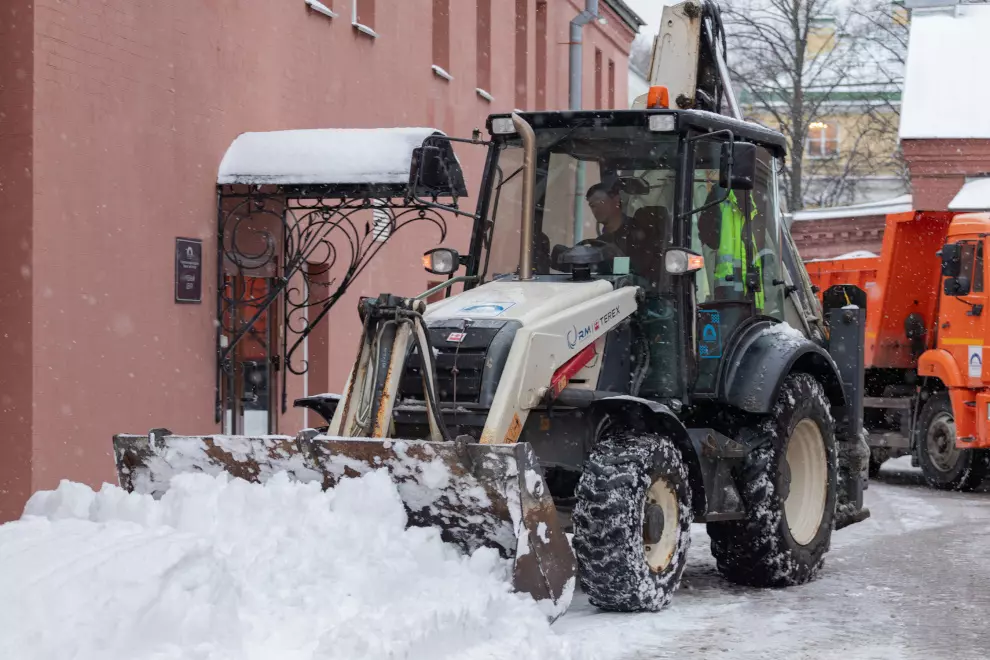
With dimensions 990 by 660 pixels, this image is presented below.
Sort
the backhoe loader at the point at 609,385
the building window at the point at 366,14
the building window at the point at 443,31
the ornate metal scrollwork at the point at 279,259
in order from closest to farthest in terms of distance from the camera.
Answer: the backhoe loader at the point at 609,385 → the ornate metal scrollwork at the point at 279,259 → the building window at the point at 366,14 → the building window at the point at 443,31

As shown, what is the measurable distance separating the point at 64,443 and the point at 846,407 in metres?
5.13

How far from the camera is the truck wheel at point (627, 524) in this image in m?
7.62

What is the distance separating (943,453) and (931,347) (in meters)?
1.13

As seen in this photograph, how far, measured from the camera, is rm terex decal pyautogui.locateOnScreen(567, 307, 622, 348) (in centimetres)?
804

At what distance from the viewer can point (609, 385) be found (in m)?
8.45

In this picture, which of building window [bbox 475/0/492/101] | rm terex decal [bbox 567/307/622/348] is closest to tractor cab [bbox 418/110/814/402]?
rm terex decal [bbox 567/307/622/348]

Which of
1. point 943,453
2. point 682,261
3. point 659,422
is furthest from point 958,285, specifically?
point 659,422

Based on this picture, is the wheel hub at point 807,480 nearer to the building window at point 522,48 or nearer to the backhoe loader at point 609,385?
the backhoe loader at point 609,385

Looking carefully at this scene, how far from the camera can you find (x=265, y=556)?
21.6 feet

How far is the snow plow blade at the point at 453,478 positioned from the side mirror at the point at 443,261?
1.86 m

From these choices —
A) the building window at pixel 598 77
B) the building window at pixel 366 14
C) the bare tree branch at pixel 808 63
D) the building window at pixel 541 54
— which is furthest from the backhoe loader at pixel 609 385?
the bare tree branch at pixel 808 63

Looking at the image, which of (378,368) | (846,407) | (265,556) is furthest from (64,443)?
(846,407)

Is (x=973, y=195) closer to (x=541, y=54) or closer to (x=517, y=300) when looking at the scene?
(x=541, y=54)

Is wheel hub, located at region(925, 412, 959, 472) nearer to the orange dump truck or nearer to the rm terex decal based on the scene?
the orange dump truck
